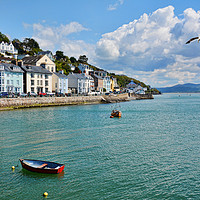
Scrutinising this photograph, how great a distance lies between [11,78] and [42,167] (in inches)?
2443

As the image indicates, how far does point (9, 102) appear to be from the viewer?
58.9 meters

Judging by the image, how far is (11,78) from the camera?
72188 millimetres

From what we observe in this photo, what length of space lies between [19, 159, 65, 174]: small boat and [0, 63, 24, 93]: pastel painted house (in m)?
58.9

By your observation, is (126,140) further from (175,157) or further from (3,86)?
(3,86)

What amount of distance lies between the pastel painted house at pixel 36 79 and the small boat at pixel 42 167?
64.8 metres

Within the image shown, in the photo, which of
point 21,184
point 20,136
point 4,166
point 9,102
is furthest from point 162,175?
point 9,102

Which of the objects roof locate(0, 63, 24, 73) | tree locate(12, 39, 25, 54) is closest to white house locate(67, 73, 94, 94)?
roof locate(0, 63, 24, 73)

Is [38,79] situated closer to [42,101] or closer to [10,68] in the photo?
[10,68]

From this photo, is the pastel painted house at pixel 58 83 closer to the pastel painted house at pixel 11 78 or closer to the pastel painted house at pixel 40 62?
the pastel painted house at pixel 40 62

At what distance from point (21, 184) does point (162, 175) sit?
32.8ft

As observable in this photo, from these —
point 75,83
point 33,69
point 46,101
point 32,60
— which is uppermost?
point 32,60

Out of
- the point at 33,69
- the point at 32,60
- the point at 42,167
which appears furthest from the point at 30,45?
the point at 42,167

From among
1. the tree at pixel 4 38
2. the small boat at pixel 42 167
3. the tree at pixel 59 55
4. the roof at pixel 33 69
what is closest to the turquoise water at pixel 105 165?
the small boat at pixel 42 167

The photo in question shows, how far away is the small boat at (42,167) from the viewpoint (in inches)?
635
